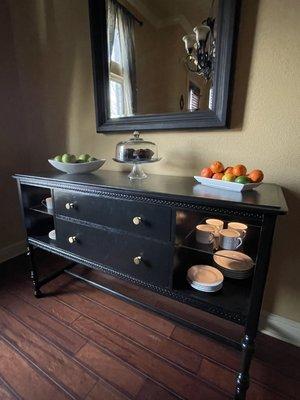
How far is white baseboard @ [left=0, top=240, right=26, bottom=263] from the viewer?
6.77ft

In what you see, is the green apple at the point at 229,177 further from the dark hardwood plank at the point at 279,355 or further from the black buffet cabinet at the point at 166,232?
the dark hardwood plank at the point at 279,355

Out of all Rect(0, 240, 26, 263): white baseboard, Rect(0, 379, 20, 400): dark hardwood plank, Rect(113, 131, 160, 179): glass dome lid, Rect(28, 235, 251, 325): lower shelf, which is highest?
Rect(113, 131, 160, 179): glass dome lid

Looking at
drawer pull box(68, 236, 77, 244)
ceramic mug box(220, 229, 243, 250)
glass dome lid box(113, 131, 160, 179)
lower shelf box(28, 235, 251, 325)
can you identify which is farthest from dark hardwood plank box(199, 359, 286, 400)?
glass dome lid box(113, 131, 160, 179)

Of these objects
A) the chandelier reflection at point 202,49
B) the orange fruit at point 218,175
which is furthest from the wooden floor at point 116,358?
the chandelier reflection at point 202,49

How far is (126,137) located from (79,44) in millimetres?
758

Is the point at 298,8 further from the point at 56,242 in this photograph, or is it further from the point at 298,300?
the point at 56,242

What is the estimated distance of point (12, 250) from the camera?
2139mm

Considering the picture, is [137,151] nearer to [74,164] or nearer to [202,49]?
[74,164]

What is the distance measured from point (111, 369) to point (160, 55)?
1770mm

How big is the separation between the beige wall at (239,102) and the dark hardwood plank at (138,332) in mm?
569

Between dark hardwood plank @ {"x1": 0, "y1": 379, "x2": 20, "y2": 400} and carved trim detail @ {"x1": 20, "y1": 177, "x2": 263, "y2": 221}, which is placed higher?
carved trim detail @ {"x1": 20, "y1": 177, "x2": 263, "y2": 221}

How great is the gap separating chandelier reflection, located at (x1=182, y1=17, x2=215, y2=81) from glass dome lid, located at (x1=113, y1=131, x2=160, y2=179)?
0.48 m

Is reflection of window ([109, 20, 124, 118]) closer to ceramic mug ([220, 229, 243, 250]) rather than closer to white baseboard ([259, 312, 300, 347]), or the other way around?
ceramic mug ([220, 229, 243, 250])

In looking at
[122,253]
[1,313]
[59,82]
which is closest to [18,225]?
[1,313]
